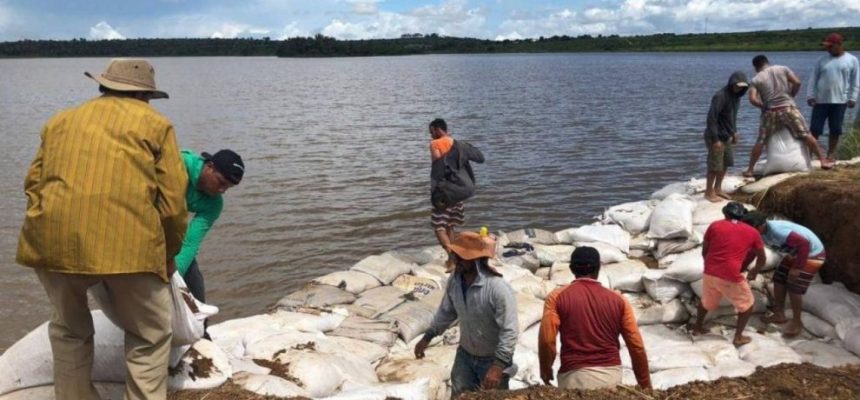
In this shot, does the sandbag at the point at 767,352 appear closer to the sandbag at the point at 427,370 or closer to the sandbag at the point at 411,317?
the sandbag at the point at 427,370

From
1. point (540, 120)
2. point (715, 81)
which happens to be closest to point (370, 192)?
point (540, 120)

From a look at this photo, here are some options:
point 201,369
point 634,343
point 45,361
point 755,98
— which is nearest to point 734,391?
point 634,343

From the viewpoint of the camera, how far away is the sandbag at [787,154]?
287 inches

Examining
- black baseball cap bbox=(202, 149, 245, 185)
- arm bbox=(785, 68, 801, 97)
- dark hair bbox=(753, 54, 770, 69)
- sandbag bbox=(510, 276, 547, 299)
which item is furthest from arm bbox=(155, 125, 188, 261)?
dark hair bbox=(753, 54, 770, 69)

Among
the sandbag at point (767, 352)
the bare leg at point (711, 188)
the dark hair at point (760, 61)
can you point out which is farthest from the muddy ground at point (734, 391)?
the dark hair at point (760, 61)

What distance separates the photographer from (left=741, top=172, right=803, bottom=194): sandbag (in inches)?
277

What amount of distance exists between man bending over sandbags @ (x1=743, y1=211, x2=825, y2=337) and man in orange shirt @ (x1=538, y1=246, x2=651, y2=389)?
2299 mm

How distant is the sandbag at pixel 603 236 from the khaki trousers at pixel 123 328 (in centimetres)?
529

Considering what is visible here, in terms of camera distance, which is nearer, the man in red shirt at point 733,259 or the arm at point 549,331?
the arm at point 549,331

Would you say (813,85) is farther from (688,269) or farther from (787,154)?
(688,269)

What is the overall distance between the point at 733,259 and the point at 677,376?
3.55 feet

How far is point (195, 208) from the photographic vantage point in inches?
138

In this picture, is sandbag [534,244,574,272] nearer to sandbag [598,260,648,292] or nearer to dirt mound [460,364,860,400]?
sandbag [598,260,648,292]

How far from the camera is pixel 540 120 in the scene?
21375 mm
